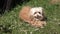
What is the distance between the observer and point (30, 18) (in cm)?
740

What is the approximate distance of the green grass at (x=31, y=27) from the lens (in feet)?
22.2

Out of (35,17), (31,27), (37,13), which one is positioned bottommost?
(31,27)

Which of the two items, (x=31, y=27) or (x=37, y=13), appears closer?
(x=31, y=27)

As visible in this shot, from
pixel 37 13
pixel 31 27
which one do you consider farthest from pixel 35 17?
pixel 31 27

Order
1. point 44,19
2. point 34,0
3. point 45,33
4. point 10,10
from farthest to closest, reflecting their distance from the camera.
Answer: point 34,0 → point 10,10 → point 44,19 → point 45,33

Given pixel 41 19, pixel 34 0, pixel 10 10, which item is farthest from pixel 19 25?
pixel 34 0

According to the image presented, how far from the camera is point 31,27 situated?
275 inches

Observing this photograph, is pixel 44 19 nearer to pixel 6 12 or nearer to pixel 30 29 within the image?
pixel 30 29

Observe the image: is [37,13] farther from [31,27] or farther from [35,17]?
[31,27]

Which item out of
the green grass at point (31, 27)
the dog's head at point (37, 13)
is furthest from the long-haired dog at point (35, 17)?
the green grass at point (31, 27)

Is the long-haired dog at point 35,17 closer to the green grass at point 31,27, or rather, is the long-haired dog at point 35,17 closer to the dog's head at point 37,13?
the dog's head at point 37,13

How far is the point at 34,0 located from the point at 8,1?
3.61 ft

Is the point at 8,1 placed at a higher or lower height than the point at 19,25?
higher

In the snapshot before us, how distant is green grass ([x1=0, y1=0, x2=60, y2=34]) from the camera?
6754 mm
